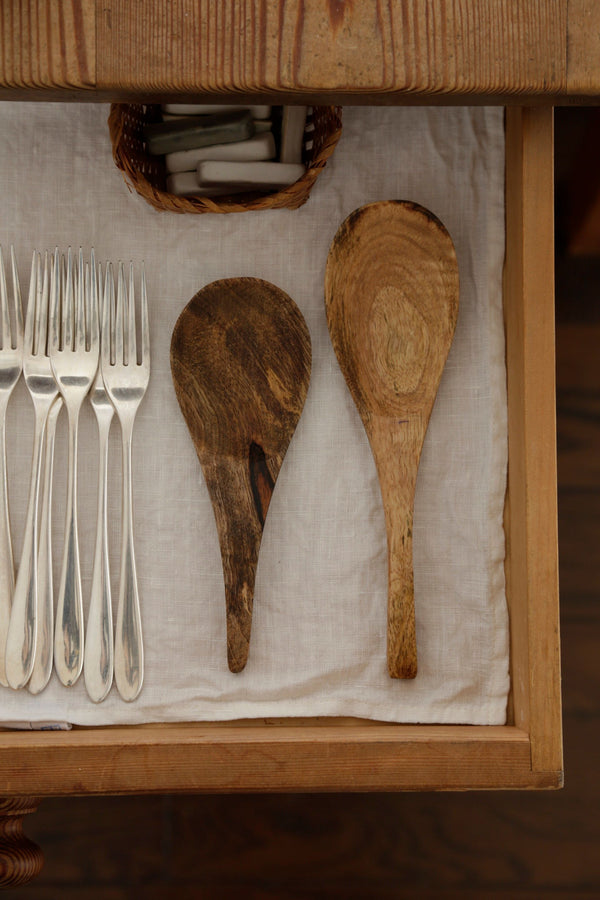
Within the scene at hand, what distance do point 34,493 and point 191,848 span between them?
0.43 m

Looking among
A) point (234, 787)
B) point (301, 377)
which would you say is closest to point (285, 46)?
point (301, 377)

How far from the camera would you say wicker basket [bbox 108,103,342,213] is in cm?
48

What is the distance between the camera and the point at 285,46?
398mm

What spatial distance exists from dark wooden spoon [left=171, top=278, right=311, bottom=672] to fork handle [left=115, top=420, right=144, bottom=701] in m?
0.06

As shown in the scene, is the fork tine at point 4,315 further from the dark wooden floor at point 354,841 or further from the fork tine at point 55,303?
the dark wooden floor at point 354,841

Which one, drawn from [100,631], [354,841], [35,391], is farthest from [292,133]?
[354,841]

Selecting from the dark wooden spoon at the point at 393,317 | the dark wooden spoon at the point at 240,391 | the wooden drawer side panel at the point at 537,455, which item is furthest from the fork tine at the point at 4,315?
the wooden drawer side panel at the point at 537,455

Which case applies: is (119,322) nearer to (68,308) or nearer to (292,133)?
(68,308)

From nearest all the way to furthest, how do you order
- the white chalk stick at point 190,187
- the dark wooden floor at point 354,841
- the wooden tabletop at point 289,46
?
the wooden tabletop at point 289,46, the white chalk stick at point 190,187, the dark wooden floor at point 354,841

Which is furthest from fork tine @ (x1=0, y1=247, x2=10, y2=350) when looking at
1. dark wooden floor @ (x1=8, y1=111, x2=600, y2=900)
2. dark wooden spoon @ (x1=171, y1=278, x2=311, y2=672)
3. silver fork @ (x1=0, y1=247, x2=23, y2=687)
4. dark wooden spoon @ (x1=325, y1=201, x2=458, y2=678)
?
dark wooden floor @ (x1=8, y1=111, x2=600, y2=900)

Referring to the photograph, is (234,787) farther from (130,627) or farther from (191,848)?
(191,848)

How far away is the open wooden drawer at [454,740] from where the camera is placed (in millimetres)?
417

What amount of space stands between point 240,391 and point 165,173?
171 mm

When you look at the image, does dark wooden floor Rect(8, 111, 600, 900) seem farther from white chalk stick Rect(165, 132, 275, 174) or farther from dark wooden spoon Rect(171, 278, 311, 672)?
white chalk stick Rect(165, 132, 275, 174)
